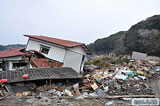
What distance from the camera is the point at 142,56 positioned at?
18.4 meters

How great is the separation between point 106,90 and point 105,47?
34835mm

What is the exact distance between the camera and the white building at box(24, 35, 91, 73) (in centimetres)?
1049

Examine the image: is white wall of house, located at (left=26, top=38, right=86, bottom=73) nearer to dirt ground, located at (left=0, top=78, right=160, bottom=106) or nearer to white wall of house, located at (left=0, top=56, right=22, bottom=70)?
white wall of house, located at (left=0, top=56, right=22, bottom=70)

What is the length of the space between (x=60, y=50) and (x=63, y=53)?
1.47ft

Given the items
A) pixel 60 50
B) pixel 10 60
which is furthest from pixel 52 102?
pixel 10 60

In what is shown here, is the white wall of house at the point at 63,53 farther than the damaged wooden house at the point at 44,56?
Yes

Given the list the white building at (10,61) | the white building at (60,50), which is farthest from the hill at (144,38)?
the white building at (10,61)

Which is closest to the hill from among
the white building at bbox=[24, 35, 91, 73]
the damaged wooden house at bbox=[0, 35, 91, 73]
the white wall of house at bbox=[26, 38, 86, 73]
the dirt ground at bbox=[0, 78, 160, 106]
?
the white building at bbox=[24, 35, 91, 73]

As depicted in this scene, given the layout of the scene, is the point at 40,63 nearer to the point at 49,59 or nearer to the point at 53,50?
the point at 49,59

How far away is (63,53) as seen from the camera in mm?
10453

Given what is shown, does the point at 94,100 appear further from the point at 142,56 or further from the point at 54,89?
the point at 142,56

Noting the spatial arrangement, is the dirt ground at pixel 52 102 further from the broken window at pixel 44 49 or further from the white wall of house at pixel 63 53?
the broken window at pixel 44 49

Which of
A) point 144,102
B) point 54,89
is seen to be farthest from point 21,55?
point 144,102

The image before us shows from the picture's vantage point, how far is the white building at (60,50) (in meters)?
10.5
